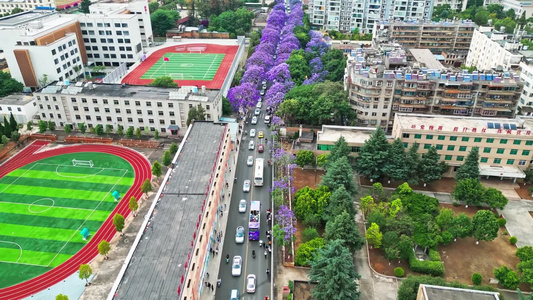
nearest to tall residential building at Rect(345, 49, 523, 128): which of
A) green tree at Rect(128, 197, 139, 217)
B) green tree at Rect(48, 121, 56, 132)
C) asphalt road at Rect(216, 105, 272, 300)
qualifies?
asphalt road at Rect(216, 105, 272, 300)

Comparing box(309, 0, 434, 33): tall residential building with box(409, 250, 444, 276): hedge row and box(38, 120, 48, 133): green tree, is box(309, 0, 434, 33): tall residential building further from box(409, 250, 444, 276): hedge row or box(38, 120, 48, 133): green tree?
box(38, 120, 48, 133): green tree

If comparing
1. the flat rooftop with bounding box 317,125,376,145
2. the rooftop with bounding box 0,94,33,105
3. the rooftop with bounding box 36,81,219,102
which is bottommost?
the flat rooftop with bounding box 317,125,376,145

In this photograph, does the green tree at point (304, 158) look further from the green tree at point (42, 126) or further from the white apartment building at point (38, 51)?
the white apartment building at point (38, 51)

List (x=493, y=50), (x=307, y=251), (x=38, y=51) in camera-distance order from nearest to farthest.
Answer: (x=307, y=251), (x=38, y=51), (x=493, y=50)

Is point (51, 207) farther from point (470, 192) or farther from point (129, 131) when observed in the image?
point (470, 192)

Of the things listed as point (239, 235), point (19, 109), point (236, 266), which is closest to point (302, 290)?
point (236, 266)

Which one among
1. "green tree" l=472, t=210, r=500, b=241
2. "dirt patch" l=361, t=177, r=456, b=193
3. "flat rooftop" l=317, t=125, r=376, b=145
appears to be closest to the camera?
"green tree" l=472, t=210, r=500, b=241
